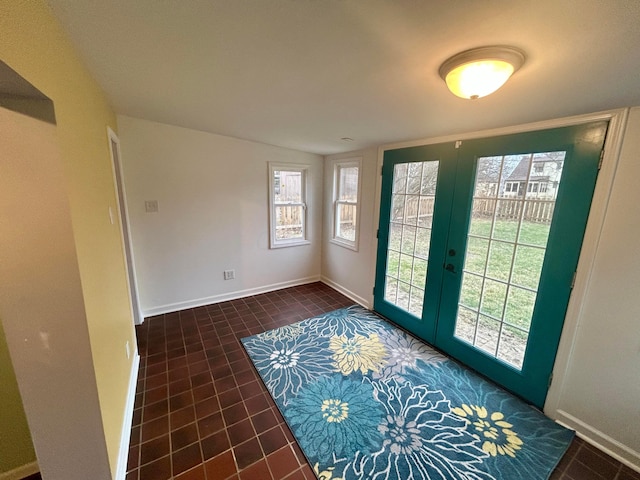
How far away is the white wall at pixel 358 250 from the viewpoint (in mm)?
3232

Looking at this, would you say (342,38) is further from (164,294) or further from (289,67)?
(164,294)

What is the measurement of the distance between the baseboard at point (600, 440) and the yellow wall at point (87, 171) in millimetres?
2818

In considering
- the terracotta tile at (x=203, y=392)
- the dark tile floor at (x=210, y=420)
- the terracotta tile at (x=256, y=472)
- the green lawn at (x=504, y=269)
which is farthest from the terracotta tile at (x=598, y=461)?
the terracotta tile at (x=203, y=392)

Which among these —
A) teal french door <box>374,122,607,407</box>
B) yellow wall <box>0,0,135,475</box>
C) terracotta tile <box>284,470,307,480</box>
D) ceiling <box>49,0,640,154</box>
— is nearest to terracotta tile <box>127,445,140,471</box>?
yellow wall <box>0,0,135,475</box>

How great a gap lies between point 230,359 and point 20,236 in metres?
1.88

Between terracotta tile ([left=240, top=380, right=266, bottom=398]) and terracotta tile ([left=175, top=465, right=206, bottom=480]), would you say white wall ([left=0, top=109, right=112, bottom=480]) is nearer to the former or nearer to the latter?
terracotta tile ([left=175, top=465, right=206, bottom=480])

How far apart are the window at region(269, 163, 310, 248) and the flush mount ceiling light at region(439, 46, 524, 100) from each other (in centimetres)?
278

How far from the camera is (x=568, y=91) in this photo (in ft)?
4.36

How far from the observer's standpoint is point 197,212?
3.22 metres

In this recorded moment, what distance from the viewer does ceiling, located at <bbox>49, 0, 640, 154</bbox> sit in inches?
35.3

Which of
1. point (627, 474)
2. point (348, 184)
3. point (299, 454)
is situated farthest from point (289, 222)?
point (627, 474)

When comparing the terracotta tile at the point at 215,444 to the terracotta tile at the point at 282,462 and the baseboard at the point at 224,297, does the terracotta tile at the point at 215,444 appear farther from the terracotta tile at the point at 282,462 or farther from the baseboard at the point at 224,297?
the baseboard at the point at 224,297

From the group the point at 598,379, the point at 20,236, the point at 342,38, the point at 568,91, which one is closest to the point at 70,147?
the point at 20,236

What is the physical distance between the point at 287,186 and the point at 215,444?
3093mm
